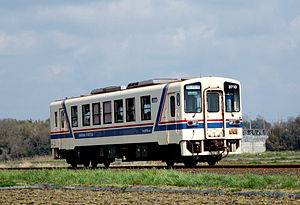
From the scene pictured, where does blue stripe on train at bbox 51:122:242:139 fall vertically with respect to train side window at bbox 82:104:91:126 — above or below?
below

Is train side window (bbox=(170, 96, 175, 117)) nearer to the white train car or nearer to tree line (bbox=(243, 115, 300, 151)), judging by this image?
the white train car

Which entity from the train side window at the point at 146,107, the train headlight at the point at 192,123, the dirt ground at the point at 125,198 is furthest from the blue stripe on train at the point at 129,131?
the dirt ground at the point at 125,198

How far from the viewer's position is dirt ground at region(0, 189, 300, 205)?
11227 millimetres

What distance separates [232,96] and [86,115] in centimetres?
730

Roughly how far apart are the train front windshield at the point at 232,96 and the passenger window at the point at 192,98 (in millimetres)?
1430

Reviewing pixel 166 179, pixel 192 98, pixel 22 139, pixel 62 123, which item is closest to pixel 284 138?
pixel 22 139

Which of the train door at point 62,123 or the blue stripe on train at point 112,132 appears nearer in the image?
the blue stripe on train at point 112,132

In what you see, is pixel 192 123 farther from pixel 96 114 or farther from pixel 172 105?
pixel 96 114

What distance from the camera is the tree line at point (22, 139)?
340ft

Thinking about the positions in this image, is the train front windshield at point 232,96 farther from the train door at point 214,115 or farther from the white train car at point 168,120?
the train door at point 214,115

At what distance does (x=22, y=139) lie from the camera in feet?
368

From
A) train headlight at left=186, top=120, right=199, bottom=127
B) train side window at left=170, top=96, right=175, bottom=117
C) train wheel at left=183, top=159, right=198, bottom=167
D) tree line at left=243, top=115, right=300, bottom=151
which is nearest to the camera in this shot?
train headlight at left=186, top=120, right=199, bottom=127

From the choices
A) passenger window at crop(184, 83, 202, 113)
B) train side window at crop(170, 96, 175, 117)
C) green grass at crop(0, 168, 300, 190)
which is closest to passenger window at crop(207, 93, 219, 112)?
passenger window at crop(184, 83, 202, 113)

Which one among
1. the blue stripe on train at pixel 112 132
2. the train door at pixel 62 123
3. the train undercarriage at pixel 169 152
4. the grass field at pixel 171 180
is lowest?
the grass field at pixel 171 180
